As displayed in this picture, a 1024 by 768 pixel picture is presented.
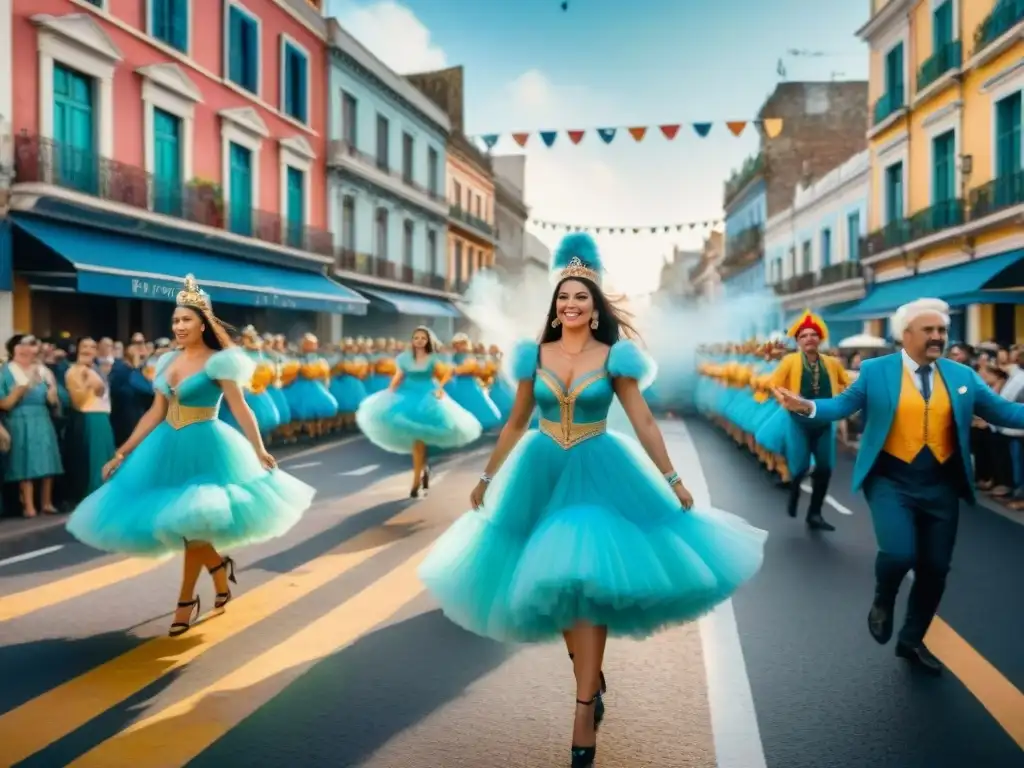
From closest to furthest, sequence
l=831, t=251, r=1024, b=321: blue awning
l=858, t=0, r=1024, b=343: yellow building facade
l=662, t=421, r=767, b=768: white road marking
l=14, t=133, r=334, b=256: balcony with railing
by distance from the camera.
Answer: l=662, t=421, r=767, b=768: white road marking, l=14, t=133, r=334, b=256: balcony with railing, l=831, t=251, r=1024, b=321: blue awning, l=858, t=0, r=1024, b=343: yellow building facade

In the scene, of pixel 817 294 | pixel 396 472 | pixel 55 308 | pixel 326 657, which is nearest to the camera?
pixel 326 657

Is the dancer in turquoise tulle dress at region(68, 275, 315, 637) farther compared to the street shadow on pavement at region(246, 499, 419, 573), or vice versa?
the street shadow on pavement at region(246, 499, 419, 573)

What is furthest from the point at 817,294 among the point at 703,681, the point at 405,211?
the point at 703,681

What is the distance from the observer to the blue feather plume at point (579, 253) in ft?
14.9

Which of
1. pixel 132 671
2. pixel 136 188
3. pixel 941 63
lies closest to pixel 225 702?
pixel 132 671

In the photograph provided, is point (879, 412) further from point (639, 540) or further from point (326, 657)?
point (326, 657)

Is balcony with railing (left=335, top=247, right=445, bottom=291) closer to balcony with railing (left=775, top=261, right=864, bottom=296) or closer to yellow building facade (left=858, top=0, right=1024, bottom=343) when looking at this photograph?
balcony with railing (left=775, top=261, right=864, bottom=296)

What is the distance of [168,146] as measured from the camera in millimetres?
22953

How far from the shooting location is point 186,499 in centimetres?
538

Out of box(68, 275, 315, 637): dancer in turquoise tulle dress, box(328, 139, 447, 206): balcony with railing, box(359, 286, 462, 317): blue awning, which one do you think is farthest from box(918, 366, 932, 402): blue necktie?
box(359, 286, 462, 317): blue awning

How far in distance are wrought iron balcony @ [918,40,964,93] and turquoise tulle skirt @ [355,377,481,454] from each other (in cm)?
1948

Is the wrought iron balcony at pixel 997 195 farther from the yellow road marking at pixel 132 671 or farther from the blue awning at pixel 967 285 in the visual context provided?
the yellow road marking at pixel 132 671

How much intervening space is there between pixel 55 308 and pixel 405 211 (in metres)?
21.4

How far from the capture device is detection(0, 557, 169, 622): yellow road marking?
19.8 ft
